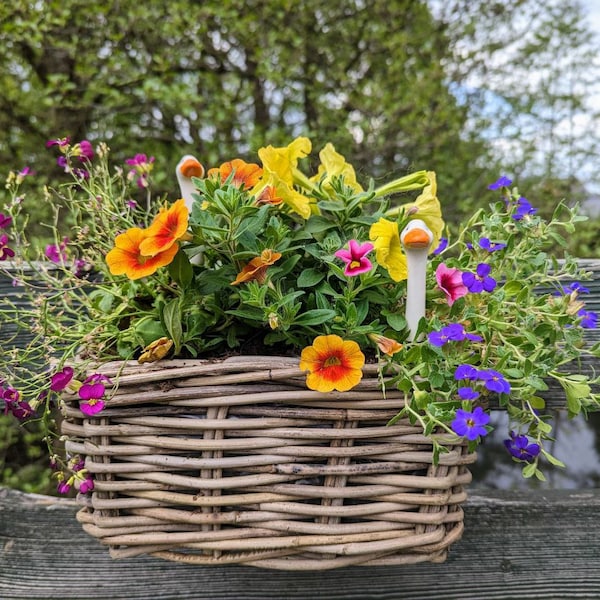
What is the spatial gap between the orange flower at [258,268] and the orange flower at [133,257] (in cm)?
7

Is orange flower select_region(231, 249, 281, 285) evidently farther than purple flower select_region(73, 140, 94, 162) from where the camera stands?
No

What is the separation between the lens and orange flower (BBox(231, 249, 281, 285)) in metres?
0.58

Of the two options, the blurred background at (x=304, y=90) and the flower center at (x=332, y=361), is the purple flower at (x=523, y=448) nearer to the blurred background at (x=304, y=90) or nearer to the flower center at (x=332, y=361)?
the flower center at (x=332, y=361)

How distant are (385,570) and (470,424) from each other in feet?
1.18

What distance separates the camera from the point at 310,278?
2.05 ft

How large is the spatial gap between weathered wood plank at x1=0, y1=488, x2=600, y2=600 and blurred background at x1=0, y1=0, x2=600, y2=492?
1.04m

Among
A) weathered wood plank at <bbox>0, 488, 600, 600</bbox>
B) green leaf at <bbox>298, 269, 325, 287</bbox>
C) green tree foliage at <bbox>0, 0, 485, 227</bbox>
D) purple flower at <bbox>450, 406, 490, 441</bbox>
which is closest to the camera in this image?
purple flower at <bbox>450, 406, 490, 441</bbox>

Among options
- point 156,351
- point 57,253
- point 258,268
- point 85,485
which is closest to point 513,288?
point 258,268

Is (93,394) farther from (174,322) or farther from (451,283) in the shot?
(451,283)

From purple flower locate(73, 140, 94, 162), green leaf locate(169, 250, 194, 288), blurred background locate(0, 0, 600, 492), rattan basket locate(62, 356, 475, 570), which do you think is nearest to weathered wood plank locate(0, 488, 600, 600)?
rattan basket locate(62, 356, 475, 570)

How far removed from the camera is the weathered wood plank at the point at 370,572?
28.6 inches

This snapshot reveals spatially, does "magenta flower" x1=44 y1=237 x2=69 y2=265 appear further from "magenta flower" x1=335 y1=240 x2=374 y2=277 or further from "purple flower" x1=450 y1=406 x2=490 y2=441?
"purple flower" x1=450 y1=406 x2=490 y2=441

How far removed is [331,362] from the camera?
0.55 meters

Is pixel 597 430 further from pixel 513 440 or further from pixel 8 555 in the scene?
pixel 8 555
